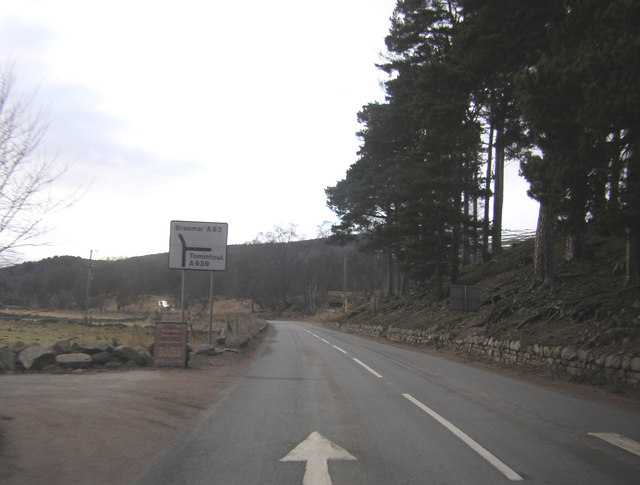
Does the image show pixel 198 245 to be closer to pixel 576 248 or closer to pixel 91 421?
pixel 91 421

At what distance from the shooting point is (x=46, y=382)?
9.18m

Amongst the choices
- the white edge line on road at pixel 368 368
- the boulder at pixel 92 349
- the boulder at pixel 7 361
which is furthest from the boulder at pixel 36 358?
the white edge line on road at pixel 368 368

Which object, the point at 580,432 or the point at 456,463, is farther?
the point at 580,432

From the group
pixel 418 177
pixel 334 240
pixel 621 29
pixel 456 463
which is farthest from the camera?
pixel 334 240

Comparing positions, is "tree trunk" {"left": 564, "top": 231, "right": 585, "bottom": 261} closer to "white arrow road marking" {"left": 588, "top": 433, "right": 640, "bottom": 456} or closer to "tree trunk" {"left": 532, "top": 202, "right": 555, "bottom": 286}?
"tree trunk" {"left": 532, "top": 202, "right": 555, "bottom": 286}

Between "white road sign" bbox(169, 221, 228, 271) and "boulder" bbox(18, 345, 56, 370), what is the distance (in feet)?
15.1

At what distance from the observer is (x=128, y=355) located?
39.8ft

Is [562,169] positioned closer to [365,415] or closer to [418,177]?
[365,415]

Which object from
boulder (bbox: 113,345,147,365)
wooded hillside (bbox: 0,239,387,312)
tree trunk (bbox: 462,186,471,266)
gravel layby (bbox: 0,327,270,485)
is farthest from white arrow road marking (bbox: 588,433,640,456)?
wooded hillside (bbox: 0,239,387,312)

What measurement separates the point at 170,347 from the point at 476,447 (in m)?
8.83

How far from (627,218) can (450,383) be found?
5084mm

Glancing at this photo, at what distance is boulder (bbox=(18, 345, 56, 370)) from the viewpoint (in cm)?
1045

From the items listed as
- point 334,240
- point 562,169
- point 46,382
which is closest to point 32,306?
point 334,240

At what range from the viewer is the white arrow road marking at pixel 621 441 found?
5.70m
